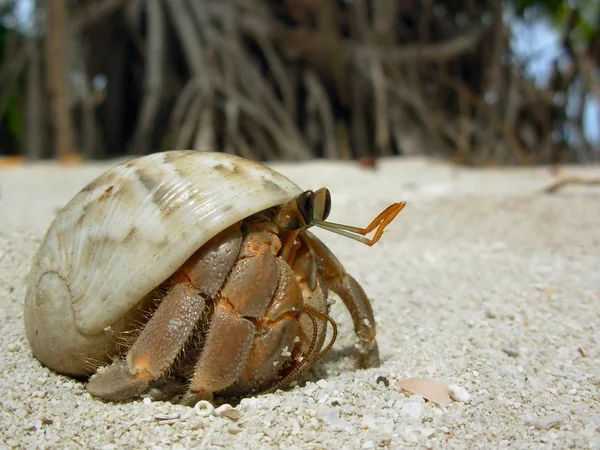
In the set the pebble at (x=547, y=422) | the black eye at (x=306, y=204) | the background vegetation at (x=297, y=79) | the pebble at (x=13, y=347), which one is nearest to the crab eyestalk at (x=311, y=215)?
the black eye at (x=306, y=204)

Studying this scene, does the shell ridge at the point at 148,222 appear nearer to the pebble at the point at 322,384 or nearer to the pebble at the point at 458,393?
the pebble at the point at 322,384

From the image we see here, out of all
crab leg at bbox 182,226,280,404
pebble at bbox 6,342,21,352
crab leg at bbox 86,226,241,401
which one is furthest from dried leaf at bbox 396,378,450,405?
pebble at bbox 6,342,21,352

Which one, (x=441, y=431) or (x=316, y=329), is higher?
(x=316, y=329)

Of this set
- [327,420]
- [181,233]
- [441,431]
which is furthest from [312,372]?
[181,233]

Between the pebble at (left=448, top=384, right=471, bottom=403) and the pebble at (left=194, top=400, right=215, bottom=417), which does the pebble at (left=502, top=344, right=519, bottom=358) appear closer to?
the pebble at (left=448, top=384, right=471, bottom=403)

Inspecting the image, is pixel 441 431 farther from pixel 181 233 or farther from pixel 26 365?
pixel 26 365

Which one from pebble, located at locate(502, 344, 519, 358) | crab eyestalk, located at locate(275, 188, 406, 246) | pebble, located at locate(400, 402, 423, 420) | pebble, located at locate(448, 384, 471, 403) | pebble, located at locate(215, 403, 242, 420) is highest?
crab eyestalk, located at locate(275, 188, 406, 246)
